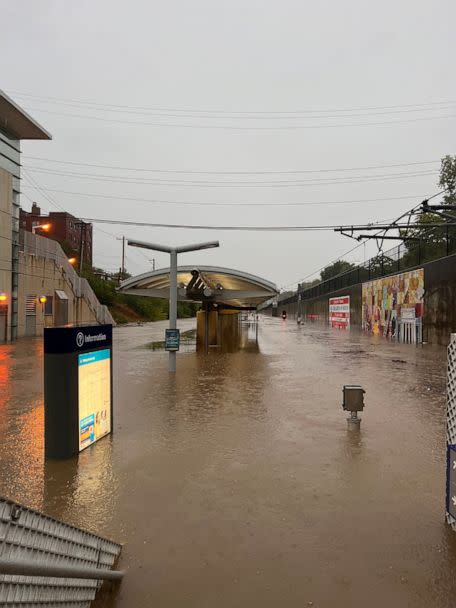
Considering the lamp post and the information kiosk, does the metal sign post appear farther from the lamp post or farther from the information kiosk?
the lamp post

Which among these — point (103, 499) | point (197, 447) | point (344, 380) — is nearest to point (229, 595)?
point (103, 499)

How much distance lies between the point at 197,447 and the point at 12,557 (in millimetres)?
4562

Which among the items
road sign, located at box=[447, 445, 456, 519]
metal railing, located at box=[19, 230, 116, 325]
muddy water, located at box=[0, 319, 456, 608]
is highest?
metal railing, located at box=[19, 230, 116, 325]

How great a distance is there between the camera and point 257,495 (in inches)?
188

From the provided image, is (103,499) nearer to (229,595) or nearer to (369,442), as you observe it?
(229,595)

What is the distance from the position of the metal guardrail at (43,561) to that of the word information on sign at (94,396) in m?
3.36

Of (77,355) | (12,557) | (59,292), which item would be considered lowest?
(12,557)

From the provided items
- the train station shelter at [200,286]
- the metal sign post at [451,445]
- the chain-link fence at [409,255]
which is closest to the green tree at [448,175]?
the chain-link fence at [409,255]

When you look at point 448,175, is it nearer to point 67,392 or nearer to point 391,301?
point 391,301

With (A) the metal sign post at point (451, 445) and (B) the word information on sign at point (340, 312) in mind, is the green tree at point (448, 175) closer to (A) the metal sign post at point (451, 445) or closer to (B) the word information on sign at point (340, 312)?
(B) the word information on sign at point (340, 312)

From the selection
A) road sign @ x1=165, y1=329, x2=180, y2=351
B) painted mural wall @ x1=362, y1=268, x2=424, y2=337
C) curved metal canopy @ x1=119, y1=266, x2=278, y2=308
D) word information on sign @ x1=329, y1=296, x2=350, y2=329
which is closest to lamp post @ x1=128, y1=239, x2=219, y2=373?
road sign @ x1=165, y1=329, x2=180, y2=351

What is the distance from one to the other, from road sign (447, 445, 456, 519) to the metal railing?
92.2ft

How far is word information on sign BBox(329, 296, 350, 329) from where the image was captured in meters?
45.0

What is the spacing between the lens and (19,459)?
5.96 m
